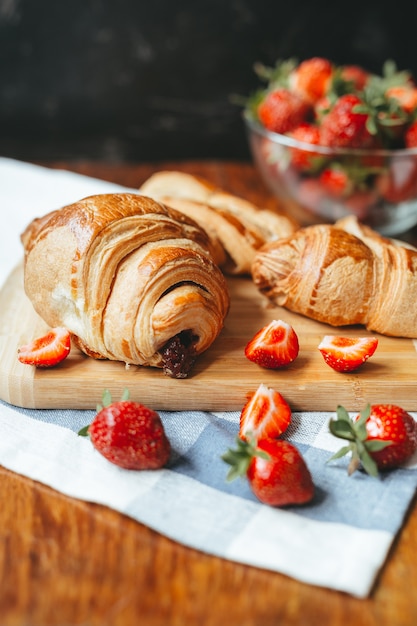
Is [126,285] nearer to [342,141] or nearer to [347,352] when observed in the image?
[347,352]

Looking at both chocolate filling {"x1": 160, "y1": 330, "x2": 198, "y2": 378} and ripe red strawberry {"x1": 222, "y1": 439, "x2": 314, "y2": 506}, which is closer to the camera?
ripe red strawberry {"x1": 222, "y1": 439, "x2": 314, "y2": 506}

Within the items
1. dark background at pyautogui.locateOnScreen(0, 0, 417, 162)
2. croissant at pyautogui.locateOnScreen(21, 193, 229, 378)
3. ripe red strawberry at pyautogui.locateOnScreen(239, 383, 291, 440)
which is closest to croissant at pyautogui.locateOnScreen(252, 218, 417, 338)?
croissant at pyautogui.locateOnScreen(21, 193, 229, 378)

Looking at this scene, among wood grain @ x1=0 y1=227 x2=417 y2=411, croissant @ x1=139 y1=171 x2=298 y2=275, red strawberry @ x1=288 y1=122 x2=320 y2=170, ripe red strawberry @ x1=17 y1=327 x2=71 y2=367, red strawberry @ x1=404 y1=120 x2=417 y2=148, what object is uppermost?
red strawberry @ x1=404 y1=120 x2=417 y2=148

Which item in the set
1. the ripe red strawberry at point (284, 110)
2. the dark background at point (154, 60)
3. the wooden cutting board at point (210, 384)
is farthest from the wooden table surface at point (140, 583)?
the dark background at point (154, 60)

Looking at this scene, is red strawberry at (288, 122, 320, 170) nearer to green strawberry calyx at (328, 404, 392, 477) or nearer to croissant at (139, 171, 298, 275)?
croissant at (139, 171, 298, 275)

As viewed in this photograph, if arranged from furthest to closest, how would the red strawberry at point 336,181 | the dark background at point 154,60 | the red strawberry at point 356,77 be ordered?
the dark background at point 154,60
the red strawberry at point 356,77
the red strawberry at point 336,181

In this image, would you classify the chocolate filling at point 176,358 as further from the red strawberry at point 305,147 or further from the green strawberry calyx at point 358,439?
the red strawberry at point 305,147
